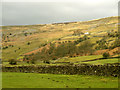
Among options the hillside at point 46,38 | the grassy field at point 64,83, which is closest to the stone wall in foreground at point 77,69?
the grassy field at point 64,83

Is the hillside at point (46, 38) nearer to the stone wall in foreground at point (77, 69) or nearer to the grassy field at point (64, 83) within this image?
the stone wall in foreground at point (77, 69)

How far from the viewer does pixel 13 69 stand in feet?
115

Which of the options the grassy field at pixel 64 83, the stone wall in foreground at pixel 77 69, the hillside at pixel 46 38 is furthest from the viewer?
the hillside at pixel 46 38

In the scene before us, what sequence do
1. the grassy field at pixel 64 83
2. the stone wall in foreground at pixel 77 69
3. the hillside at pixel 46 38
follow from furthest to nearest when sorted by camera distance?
1. the hillside at pixel 46 38
2. the stone wall in foreground at pixel 77 69
3. the grassy field at pixel 64 83

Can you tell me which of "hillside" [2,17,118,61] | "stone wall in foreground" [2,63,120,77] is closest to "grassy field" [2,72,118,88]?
"stone wall in foreground" [2,63,120,77]

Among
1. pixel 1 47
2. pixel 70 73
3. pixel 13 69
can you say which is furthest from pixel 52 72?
pixel 1 47

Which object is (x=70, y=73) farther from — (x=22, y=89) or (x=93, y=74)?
(x=22, y=89)

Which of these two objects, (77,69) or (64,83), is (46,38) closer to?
(77,69)

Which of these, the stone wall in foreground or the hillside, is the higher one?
the hillside

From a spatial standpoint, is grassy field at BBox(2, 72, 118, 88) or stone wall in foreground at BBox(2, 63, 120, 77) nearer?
grassy field at BBox(2, 72, 118, 88)

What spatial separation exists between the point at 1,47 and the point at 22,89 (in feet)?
365

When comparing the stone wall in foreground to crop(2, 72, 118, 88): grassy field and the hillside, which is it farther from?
the hillside

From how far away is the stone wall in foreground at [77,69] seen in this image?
23.6 metres

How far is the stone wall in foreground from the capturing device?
23.6 metres
